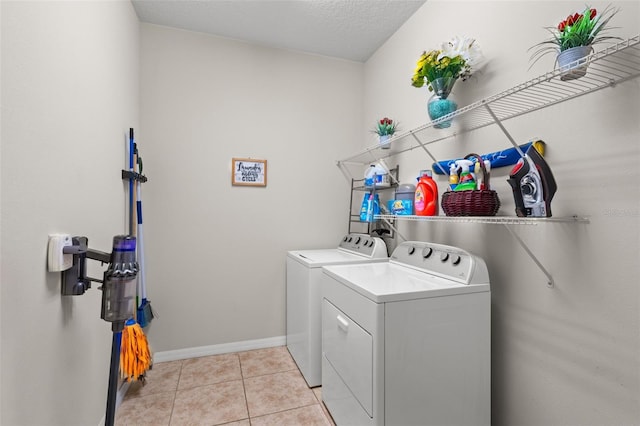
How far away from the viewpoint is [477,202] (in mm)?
1373

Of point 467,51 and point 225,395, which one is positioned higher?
point 467,51

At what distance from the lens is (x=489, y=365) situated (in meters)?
1.44

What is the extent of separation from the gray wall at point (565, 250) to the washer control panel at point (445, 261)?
0.59ft

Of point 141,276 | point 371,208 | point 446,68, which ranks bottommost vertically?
point 141,276

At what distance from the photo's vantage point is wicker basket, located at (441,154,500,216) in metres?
1.36

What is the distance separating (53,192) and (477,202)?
172cm

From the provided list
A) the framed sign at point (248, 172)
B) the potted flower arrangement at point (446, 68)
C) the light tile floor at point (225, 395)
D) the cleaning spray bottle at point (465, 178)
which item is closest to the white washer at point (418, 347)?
the cleaning spray bottle at point (465, 178)

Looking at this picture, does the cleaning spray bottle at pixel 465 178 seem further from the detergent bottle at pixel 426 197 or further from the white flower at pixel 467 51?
the white flower at pixel 467 51

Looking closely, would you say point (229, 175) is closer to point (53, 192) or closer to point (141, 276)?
point (141, 276)

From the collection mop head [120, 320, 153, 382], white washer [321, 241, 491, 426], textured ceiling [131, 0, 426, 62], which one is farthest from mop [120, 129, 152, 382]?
white washer [321, 241, 491, 426]

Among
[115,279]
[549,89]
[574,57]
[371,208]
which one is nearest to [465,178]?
[549,89]

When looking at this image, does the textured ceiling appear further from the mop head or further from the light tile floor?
the light tile floor

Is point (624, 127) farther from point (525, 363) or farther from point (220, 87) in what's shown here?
point (220, 87)

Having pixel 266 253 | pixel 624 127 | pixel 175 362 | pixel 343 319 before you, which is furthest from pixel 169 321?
pixel 624 127
